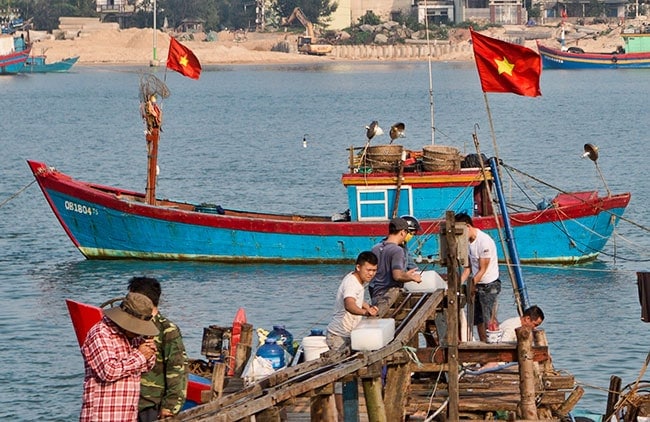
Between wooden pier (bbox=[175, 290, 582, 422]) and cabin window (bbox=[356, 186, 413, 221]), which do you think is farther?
cabin window (bbox=[356, 186, 413, 221])

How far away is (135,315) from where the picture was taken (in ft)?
35.0

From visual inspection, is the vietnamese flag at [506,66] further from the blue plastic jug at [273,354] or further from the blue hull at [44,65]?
the blue hull at [44,65]

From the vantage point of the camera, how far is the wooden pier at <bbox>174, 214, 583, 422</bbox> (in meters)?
10.9

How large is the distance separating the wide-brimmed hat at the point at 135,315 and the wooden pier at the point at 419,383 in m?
0.71

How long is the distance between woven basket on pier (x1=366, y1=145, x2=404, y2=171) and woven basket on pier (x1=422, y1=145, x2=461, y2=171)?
56 cm

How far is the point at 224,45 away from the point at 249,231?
509 feet

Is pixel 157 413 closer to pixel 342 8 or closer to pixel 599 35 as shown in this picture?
pixel 599 35

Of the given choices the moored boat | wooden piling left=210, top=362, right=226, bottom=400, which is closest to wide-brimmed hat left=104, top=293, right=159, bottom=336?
wooden piling left=210, top=362, right=226, bottom=400

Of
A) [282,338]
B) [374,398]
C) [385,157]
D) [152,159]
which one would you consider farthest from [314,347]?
[152,159]

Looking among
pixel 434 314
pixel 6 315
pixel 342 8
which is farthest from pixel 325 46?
pixel 434 314

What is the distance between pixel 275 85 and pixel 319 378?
13285 cm

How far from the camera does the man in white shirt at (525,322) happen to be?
1495 cm

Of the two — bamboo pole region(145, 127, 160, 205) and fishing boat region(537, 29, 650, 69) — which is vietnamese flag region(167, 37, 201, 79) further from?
fishing boat region(537, 29, 650, 69)

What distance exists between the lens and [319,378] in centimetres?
1082
